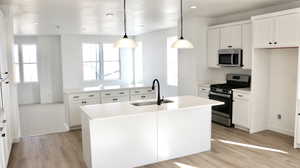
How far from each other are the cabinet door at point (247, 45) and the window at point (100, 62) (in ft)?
19.7

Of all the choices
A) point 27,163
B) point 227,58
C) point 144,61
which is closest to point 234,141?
point 227,58

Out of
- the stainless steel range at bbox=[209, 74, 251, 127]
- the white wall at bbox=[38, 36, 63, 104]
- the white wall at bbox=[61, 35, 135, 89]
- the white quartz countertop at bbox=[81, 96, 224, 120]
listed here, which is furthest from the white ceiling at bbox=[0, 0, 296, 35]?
the white wall at bbox=[38, 36, 63, 104]

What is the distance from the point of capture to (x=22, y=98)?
30.9ft

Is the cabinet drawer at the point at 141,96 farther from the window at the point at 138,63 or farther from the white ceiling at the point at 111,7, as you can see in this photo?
the window at the point at 138,63

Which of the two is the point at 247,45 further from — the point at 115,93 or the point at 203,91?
the point at 115,93

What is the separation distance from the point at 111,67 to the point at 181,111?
277 inches

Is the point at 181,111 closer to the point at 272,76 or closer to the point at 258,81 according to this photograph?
the point at 258,81

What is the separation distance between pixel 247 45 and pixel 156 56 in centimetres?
423

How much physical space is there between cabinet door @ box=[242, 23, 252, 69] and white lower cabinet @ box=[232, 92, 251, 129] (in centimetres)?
64

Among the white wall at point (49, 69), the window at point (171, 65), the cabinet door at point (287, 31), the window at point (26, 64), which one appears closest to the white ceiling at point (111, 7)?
the cabinet door at point (287, 31)

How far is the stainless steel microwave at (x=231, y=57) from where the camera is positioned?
5.26 meters

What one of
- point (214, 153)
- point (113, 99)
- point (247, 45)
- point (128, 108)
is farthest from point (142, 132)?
point (247, 45)

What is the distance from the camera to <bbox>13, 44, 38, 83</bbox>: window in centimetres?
926

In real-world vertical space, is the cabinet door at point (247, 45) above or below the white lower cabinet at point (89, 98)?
above
